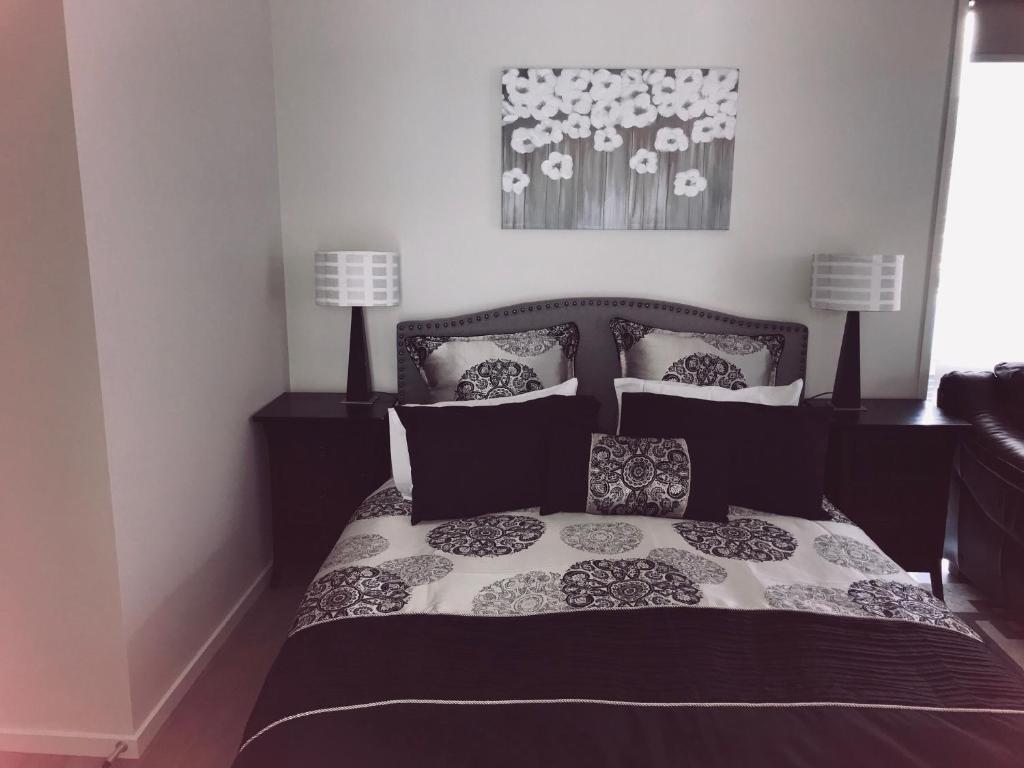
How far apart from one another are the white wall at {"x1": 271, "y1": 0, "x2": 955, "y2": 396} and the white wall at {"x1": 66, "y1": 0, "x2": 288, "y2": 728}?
264 millimetres

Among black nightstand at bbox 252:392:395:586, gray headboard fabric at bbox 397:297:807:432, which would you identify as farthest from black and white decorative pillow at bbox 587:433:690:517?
black nightstand at bbox 252:392:395:586

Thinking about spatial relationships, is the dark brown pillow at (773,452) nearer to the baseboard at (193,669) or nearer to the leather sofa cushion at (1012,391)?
the leather sofa cushion at (1012,391)

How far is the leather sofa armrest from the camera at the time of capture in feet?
9.53

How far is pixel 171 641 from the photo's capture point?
226 centimetres

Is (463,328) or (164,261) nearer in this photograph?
(164,261)

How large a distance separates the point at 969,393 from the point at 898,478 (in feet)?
1.58

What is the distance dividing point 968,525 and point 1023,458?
473 mm

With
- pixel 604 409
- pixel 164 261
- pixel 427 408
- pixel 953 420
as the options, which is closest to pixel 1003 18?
pixel 953 420

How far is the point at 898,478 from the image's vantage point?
9.18 ft

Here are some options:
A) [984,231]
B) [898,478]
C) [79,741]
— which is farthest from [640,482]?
[984,231]

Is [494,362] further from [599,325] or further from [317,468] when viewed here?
[317,468]

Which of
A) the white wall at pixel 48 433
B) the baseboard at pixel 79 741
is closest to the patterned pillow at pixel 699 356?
the white wall at pixel 48 433

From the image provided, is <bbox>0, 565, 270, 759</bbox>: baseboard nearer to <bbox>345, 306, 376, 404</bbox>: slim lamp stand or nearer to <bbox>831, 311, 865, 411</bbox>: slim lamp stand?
<bbox>345, 306, 376, 404</bbox>: slim lamp stand

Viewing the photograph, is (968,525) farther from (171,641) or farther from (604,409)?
(171,641)
